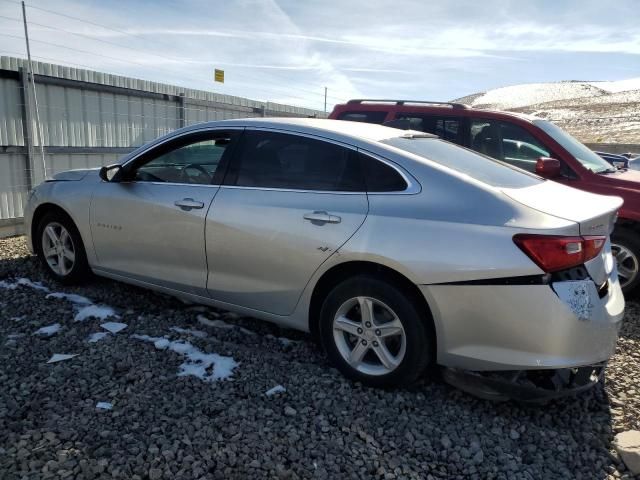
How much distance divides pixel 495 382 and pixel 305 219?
146cm

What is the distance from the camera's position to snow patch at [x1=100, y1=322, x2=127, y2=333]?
12.6 ft

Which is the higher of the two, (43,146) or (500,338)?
(43,146)

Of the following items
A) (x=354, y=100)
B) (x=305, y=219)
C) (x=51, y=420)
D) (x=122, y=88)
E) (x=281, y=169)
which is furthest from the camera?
(x=122, y=88)

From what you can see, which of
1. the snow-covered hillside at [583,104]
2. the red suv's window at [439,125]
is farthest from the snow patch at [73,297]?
the snow-covered hillside at [583,104]

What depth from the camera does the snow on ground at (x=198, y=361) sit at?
3.24 meters

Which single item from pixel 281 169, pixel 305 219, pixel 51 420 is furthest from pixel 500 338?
pixel 51 420

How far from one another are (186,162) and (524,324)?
9.09 ft

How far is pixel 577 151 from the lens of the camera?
17.7 feet

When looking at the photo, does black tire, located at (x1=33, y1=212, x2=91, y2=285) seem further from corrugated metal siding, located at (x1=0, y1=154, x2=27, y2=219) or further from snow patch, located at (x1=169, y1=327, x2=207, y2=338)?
corrugated metal siding, located at (x1=0, y1=154, x2=27, y2=219)

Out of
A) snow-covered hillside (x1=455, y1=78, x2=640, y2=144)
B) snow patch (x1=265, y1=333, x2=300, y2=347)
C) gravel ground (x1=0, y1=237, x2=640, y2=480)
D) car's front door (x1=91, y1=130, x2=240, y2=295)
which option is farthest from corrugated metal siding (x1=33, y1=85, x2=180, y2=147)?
snow-covered hillside (x1=455, y1=78, x2=640, y2=144)

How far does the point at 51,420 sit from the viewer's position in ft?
8.82

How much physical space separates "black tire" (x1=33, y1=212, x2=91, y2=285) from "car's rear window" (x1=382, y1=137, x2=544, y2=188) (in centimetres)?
295

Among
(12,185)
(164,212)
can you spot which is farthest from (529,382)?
(12,185)

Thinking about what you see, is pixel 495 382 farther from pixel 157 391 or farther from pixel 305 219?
pixel 157 391
